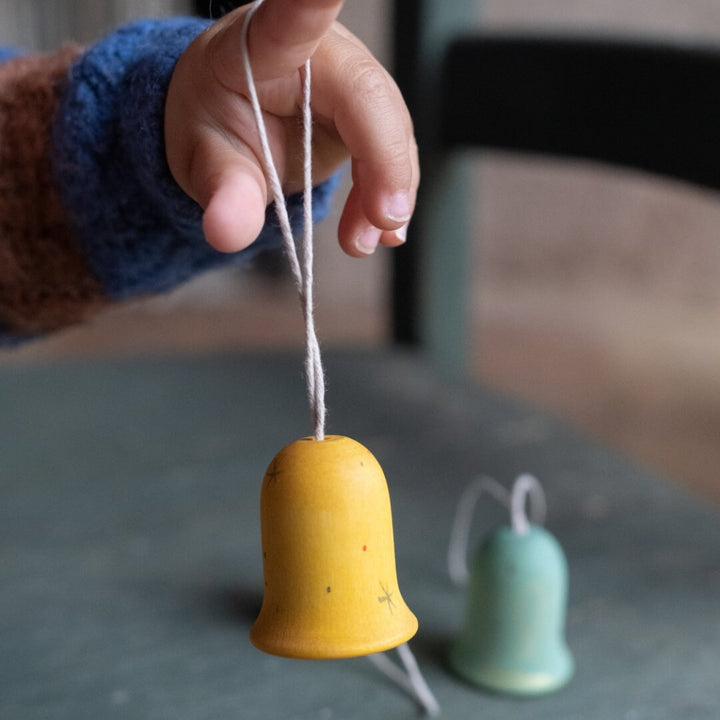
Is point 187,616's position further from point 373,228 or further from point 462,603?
point 373,228

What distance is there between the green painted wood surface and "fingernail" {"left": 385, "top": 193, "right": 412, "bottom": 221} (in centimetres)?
23

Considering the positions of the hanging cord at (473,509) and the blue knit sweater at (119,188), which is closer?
the blue knit sweater at (119,188)

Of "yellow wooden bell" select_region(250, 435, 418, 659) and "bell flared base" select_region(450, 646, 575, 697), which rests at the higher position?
"yellow wooden bell" select_region(250, 435, 418, 659)

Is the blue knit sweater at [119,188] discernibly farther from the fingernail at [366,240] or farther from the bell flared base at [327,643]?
the bell flared base at [327,643]

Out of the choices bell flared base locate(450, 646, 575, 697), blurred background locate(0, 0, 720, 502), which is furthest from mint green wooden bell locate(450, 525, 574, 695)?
blurred background locate(0, 0, 720, 502)

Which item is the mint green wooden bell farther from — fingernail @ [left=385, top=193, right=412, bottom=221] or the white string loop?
fingernail @ [left=385, top=193, right=412, bottom=221]

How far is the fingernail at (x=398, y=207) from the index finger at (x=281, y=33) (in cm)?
5

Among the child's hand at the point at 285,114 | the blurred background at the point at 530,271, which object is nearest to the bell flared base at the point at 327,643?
the child's hand at the point at 285,114

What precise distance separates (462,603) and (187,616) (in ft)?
0.48

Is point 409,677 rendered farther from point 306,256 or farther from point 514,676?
point 306,256

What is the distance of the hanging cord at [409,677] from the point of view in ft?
1.49

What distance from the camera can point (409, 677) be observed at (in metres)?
0.47

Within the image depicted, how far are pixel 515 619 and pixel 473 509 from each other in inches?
6.6

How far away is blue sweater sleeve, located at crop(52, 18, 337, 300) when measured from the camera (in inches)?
16.5
